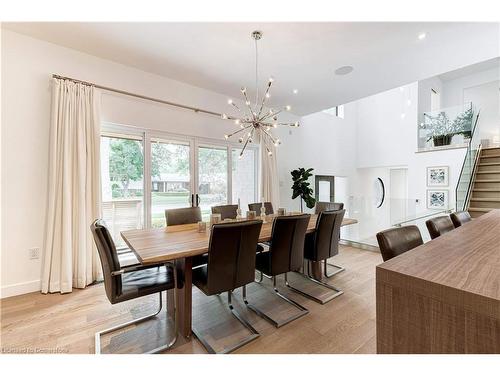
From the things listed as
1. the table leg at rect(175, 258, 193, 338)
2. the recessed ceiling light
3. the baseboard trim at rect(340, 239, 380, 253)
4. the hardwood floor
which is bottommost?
the hardwood floor

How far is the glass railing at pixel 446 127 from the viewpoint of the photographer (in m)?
A: 5.26

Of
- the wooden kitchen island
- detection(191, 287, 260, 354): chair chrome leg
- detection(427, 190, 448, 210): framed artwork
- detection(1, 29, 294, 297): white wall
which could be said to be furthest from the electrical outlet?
detection(427, 190, 448, 210): framed artwork

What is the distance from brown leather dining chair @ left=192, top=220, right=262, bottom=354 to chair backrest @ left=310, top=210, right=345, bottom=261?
3.08 feet

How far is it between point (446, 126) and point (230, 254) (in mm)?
6516

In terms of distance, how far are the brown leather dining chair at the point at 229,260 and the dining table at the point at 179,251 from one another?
0.38ft

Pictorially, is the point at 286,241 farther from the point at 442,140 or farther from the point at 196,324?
the point at 442,140

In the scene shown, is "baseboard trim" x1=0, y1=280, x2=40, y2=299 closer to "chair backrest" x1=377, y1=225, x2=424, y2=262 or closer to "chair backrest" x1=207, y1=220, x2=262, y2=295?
"chair backrest" x1=207, y1=220, x2=262, y2=295

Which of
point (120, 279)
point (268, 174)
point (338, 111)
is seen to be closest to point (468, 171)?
point (338, 111)

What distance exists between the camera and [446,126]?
5574mm

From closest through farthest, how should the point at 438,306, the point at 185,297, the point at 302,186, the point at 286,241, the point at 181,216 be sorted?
the point at 438,306
the point at 185,297
the point at 286,241
the point at 181,216
the point at 302,186

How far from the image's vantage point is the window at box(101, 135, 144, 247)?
3248mm

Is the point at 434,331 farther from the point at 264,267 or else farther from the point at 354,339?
the point at 264,267

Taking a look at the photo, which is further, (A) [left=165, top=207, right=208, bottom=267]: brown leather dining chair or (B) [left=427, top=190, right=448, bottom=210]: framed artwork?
(B) [left=427, top=190, right=448, bottom=210]: framed artwork

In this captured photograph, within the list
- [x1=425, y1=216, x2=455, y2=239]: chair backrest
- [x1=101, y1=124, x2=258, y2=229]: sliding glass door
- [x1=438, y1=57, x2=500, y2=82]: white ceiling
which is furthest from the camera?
[x1=438, y1=57, x2=500, y2=82]: white ceiling
